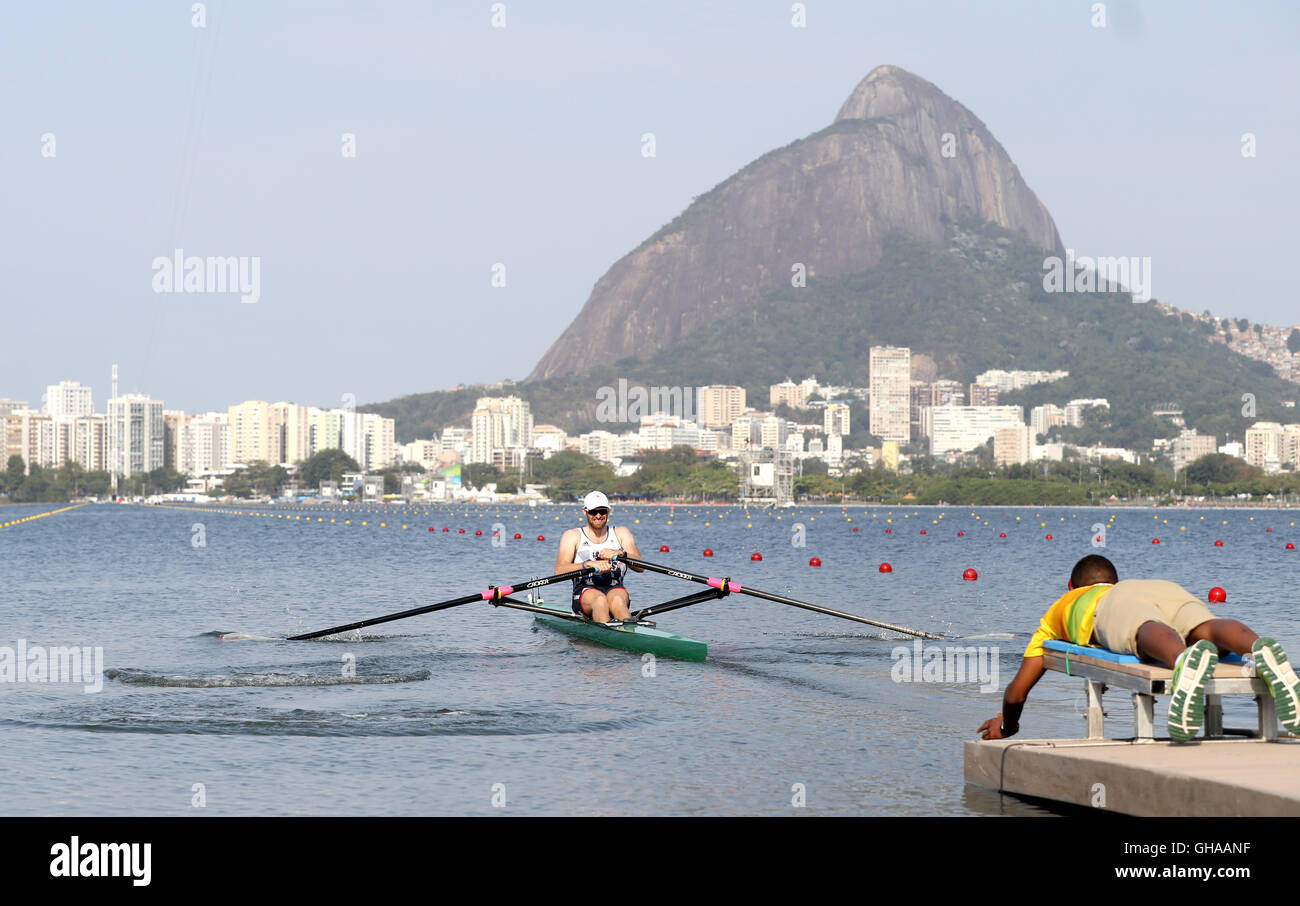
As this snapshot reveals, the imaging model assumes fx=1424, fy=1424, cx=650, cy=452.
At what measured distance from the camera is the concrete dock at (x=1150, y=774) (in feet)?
27.5

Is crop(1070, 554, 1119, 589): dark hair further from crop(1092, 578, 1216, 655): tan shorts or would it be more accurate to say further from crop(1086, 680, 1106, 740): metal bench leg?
crop(1086, 680, 1106, 740): metal bench leg

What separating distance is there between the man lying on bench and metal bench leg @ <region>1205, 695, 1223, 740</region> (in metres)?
0.34

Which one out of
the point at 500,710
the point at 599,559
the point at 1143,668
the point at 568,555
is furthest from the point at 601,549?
the point at 1143,668

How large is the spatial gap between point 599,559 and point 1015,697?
10335 millimetres

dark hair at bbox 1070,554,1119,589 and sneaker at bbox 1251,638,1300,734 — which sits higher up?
dark hair at bbox 1070,554,1119,589

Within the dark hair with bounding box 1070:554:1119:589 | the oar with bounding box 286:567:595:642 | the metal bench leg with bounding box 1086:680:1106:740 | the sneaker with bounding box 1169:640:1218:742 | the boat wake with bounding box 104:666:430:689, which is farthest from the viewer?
the oar with bounding box 286:567:595:642

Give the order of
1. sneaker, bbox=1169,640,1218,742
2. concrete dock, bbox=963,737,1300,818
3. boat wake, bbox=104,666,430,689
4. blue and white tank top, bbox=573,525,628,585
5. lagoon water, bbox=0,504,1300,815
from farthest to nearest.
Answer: blue and white tank top, bbox=573,525,628,585 < boat wake, bbox=104,666,430,689 < lagoon water, bbox=0,504,1300,815 < sneaker, bbox=1169,640,1218,742 < concrete dock, bbox=963,737,1300,818

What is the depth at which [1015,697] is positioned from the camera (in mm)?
10727

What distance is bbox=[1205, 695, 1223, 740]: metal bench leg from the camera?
1039 cm

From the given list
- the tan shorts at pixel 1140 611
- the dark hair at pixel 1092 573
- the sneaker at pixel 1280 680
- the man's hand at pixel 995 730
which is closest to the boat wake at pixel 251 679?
the man's hand at pixel 995 730

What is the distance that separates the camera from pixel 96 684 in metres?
17.6

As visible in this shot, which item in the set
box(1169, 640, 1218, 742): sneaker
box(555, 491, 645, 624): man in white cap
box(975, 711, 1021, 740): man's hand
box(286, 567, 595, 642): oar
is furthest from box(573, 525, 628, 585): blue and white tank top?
box(1169, 640, 1218, 742): sneaker
